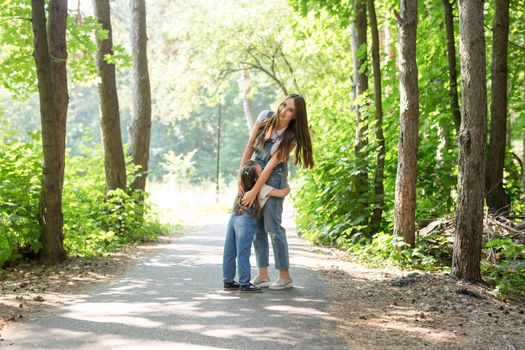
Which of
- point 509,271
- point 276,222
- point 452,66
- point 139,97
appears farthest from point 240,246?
point 139,97

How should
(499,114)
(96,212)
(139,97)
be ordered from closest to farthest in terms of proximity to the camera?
(499,114) < (96,212) < (139,97)

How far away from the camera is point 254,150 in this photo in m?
7.19

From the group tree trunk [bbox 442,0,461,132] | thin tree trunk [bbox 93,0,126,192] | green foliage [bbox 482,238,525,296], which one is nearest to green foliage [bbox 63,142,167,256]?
thin tree trunk [bbox 93,0,126,192]

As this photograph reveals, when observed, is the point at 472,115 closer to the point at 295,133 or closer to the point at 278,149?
the point at 295,133

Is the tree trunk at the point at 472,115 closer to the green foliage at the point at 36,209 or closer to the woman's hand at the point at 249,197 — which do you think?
the woman's hand at the point at 249,197

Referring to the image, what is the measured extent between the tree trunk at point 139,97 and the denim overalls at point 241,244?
9.04 metres

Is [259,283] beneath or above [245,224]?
beneath

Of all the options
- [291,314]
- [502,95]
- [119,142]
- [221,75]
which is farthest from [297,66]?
[291,314]

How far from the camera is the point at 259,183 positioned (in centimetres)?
682

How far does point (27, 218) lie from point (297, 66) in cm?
2486

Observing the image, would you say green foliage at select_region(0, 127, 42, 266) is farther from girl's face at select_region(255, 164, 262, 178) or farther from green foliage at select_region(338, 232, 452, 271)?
green foliage at select_region(338, 232, 452, 271)

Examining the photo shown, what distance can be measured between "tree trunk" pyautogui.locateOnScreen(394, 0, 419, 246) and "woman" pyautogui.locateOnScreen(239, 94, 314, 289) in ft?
9.37

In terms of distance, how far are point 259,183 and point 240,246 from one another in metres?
0.68

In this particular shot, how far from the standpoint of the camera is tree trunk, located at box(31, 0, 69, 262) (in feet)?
28.8
